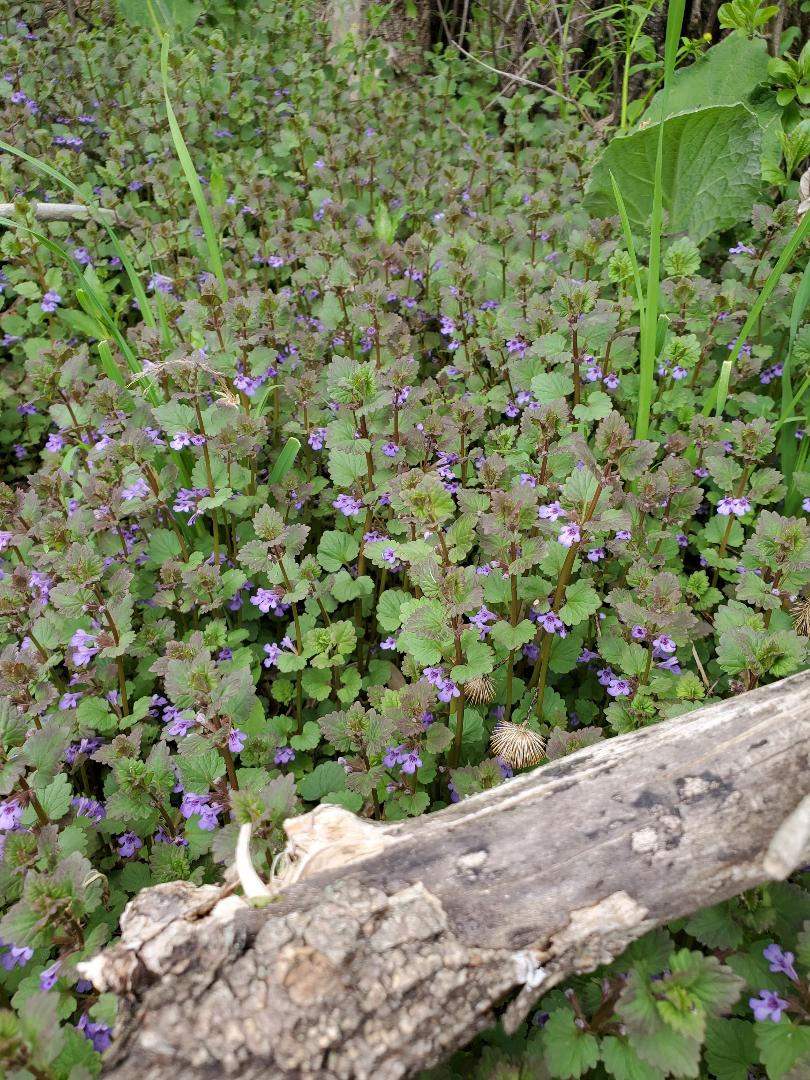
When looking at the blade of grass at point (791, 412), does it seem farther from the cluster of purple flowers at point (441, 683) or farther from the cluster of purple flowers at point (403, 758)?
the cluster of purple flowers at point (403, 758)

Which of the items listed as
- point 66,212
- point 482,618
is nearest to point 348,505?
point 482,618

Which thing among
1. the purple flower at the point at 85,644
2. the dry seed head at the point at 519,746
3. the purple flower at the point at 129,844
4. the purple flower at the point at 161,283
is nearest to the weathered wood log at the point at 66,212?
the purple flower at the point at 161,283

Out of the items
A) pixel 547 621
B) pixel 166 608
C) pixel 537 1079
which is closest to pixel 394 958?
pixel 537 1079

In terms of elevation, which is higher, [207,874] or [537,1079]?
A: [537,1079]

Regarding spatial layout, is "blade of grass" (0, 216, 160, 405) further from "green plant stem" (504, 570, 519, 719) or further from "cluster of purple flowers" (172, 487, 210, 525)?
"green plant stem" (504, 570, 519, 719)

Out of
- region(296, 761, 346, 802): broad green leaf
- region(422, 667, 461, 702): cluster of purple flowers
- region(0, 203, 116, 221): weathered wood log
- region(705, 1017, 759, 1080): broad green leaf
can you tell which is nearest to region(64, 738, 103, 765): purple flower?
region(296, 761, 346, 802): broad green leaf

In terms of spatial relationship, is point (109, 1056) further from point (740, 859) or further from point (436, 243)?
point (436, 243)
